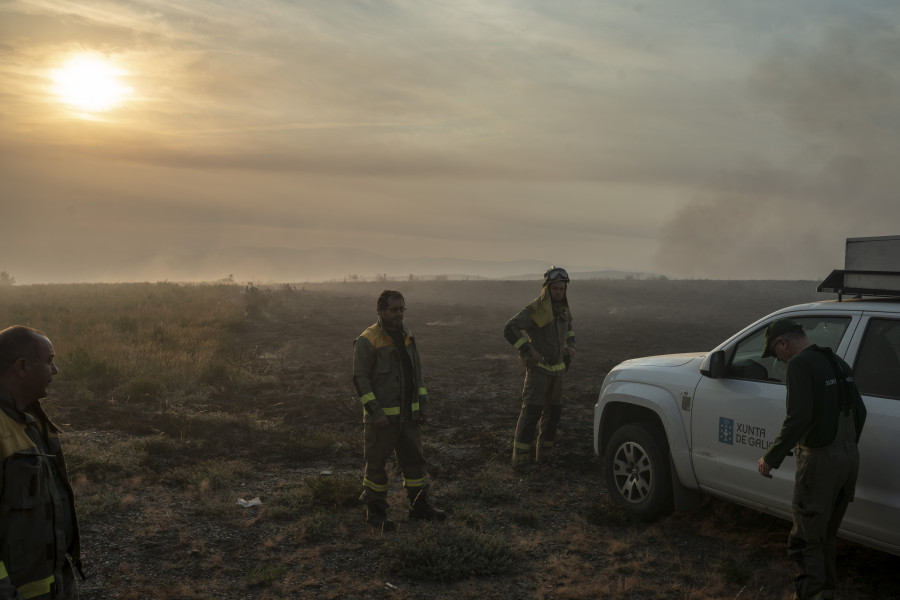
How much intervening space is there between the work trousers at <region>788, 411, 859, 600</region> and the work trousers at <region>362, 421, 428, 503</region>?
10.1 ft

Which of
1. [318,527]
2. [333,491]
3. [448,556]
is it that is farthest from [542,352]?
[318,527]

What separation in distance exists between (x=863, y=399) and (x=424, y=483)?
3.55 meters

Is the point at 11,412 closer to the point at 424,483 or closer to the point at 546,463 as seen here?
the point at 424,483

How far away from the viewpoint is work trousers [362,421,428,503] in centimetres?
570

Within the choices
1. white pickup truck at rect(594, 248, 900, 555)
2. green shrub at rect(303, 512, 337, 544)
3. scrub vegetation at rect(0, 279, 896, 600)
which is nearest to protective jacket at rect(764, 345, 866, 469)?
white pickup truck at rect(594, 248, 900, 555)

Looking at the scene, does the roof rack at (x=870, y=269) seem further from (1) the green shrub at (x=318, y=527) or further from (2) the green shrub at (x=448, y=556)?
(1) the green shrub at (x=318, y=527)

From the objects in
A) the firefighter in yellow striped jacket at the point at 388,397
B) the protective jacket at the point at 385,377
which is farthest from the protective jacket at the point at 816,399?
the firefighter in yellow striped jacket at the point at 388,397

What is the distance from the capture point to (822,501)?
3.72 metres

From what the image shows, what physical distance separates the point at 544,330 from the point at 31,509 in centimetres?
572

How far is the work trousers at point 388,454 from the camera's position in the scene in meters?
5.70

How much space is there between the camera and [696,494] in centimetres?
555

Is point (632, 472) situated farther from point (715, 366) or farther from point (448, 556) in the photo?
point (448, 556)

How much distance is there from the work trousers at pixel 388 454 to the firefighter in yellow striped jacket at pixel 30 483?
3.18m

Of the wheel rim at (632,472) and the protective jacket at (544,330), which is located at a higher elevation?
the protective jacket at (544,330)
